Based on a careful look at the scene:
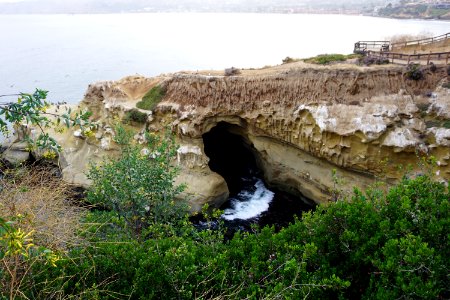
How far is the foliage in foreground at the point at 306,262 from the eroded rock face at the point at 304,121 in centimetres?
1072

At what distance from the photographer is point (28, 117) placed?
6996 millimetres

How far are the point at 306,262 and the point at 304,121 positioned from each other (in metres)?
16.2

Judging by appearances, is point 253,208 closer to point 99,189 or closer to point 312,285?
point 99,189

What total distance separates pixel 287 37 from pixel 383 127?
8049 cm

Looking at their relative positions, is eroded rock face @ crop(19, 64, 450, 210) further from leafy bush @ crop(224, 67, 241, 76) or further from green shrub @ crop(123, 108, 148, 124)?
leafy bush @ crop(224, 67, 241, 76)

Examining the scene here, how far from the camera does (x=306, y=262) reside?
9875 millimetres

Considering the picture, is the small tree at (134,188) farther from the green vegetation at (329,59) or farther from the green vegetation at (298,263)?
the green vegetation at (329,59)

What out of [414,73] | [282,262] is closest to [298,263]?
[282,262]

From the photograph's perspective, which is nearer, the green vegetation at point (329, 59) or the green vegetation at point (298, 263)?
the green vegetation at point (298, 263)

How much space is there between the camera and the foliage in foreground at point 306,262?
28.6ft

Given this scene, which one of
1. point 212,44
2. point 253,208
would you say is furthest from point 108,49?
point 253,208

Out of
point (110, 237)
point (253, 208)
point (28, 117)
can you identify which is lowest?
point (253, 208)

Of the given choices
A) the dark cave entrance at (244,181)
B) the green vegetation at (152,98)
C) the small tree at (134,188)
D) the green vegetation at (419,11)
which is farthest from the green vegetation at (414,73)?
the green vegetation at (419,11)

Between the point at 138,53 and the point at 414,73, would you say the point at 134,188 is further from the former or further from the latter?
the point at 138,53
